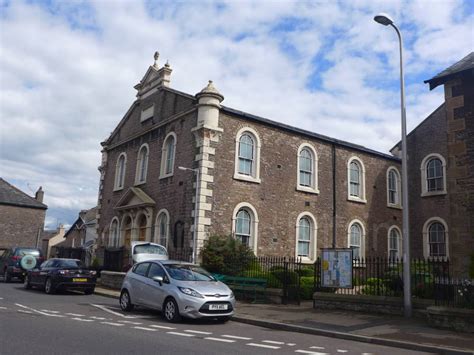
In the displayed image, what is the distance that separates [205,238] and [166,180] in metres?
4.54

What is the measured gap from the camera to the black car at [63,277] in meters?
17.4

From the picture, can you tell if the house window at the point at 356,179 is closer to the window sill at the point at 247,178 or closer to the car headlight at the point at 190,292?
the window sill at the point at 247,178

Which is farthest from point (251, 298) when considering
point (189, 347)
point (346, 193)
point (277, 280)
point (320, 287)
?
point (346, 193)

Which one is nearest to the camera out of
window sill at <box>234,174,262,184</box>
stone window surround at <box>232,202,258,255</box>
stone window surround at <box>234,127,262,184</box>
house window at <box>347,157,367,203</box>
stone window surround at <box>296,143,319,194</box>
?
stone window surround at <box>232,202,258,255</box>

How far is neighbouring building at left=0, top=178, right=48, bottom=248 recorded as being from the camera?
147ft

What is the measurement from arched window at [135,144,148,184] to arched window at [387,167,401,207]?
14903 mm

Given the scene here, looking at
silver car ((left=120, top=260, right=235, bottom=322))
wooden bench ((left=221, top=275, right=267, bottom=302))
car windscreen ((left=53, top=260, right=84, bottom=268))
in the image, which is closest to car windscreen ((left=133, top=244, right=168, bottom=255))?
car windscreen ((left=53, top=260, right=84, bottom=268))

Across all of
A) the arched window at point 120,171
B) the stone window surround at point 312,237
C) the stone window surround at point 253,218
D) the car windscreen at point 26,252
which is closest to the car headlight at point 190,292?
the stone window surround at point 253,218

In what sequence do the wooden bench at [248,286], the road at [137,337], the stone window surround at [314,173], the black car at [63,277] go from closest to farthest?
the road at [137,337] < the wooden bench at [248,286] < the black car at [63,277] < the stone window surround at [314,173]

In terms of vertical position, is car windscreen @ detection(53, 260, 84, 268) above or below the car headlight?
above

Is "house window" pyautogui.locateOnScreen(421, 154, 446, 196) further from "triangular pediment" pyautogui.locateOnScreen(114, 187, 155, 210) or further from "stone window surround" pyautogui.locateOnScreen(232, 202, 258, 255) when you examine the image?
"triangular pediment" pyautogui.locateOnScreen(114, 187, 155, 210)

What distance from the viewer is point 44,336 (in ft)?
28.0

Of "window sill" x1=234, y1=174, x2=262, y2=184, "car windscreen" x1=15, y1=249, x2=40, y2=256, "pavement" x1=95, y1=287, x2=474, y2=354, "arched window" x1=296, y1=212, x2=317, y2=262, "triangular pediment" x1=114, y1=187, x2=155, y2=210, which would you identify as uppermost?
"window sill" x1=234, y1=174, x2=262, y2=184

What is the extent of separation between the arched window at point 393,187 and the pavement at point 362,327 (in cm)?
1594
